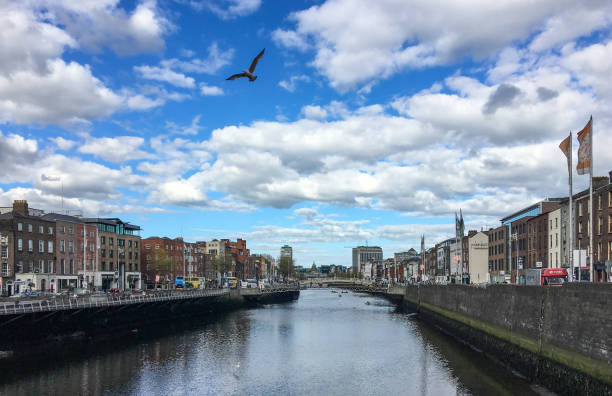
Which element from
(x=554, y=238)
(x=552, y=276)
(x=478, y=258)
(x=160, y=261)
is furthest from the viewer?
(x=478, y=258)

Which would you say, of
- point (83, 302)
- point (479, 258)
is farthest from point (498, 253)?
point (83, 302)

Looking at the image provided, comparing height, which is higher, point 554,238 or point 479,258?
point 554,238

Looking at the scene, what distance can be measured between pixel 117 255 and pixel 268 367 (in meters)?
84.1

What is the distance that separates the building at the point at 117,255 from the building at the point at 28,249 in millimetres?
18605

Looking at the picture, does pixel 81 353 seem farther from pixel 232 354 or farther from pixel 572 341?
pixel 572 341

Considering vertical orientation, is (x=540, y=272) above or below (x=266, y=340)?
above

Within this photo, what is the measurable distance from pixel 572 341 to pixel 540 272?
37.5 meters

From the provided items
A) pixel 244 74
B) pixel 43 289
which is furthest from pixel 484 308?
pixel 43 289

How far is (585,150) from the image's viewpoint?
132 ft

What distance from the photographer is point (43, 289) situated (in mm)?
92125

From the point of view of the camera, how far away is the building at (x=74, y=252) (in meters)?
99.9

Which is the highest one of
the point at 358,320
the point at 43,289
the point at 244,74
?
the point at 244,74

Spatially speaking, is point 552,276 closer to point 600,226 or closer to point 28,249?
point 600,226

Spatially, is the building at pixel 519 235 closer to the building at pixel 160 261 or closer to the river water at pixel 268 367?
the river water at pixel 268 367
